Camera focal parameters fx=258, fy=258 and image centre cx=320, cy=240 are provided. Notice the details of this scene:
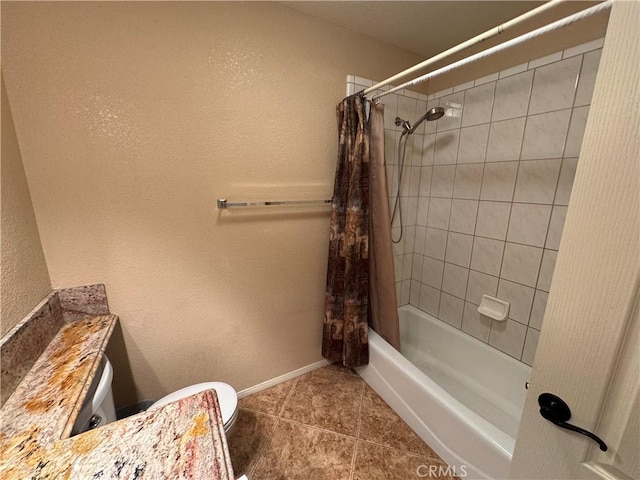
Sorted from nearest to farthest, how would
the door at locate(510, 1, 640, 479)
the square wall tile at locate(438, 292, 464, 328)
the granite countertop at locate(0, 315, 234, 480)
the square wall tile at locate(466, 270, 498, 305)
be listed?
the door at locate(510, 1, 640, 479)
the granite countertop at locate(0, 315, 234, 480)
the square wall tile at locate(466, 270, 498, 305)
the square wall tile at locate(438, 292, 464, 328)

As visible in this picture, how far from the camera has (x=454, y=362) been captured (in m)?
1.87

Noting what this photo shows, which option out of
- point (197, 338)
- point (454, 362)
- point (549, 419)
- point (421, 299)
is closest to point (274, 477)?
point (197, 338)

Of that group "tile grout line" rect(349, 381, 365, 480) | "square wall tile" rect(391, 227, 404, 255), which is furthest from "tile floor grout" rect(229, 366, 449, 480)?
"square wall tile" rect(391, 227, 404, 255)

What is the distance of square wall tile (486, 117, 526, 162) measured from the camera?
145 cm

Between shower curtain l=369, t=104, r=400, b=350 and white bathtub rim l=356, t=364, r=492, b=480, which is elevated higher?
shower curtain l=369, t=104, r=400, b=350

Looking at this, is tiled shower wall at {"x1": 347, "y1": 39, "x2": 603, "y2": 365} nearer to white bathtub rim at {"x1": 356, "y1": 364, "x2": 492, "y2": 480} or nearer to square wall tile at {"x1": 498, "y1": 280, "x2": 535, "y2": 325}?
square wall tile at {"x1": 498, "y1": 280, "x2": 535, "y2": 325}

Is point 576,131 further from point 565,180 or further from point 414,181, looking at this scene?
point 414,181

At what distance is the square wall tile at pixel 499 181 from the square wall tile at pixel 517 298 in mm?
521

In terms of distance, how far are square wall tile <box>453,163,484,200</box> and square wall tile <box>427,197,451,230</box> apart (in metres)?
0.10

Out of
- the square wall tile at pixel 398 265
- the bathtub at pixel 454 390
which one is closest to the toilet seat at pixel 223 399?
the bathtub at pixel 454 390

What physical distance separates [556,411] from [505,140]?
1457 mm

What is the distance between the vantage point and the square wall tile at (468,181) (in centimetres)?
166

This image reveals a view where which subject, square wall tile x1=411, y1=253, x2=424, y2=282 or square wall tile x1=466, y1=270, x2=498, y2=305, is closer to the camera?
square wall tile x1=466, y1=270, x2=498, y2=305

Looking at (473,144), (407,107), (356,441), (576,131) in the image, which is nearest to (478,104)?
(473,144)
